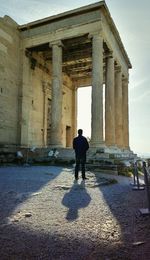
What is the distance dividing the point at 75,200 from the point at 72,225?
2.07 metres

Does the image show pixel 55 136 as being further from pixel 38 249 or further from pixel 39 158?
pixel 38 249

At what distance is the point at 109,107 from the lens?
68.4 feet

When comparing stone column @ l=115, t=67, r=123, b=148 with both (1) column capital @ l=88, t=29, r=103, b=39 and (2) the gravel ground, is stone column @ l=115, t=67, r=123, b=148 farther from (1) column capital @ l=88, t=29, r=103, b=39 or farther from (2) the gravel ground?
(2) the gravel ground

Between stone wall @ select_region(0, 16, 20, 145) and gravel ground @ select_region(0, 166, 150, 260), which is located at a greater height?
stone wall @ select_region(0, 16, 20, 145)

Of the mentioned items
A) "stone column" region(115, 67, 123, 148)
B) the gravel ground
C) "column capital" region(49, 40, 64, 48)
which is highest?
"column capital" region(49, 40, 64, 48)

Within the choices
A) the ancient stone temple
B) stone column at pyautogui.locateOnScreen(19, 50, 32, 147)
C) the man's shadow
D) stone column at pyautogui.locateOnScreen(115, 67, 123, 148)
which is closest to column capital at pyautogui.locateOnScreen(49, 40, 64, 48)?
the ancient stone temple

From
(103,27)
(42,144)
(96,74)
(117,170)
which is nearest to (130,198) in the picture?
(117,170)

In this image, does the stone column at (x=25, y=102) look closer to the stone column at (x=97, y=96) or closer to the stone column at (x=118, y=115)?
the stone column at (x=97, y=96)

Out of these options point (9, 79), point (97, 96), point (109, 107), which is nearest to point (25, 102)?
point (9, 79)

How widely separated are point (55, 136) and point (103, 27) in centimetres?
818

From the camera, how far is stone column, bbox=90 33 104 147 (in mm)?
17812

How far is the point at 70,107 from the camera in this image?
2933cm

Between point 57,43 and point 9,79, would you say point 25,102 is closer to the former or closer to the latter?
point 9,79

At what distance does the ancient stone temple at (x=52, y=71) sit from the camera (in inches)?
718
